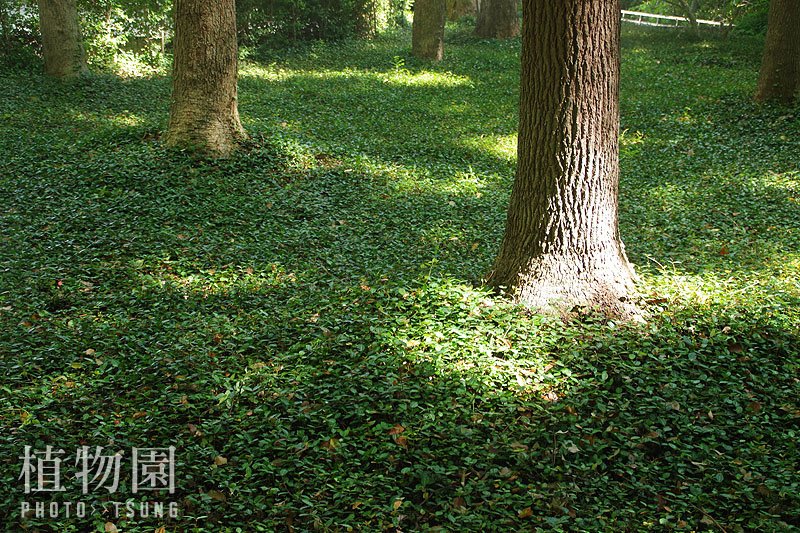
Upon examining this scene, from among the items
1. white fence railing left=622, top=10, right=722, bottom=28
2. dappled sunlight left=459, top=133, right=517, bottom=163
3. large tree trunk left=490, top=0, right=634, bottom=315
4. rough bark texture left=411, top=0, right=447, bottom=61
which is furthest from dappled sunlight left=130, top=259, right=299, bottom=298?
white fence railing left=622, top=10, right=722, bottom=28

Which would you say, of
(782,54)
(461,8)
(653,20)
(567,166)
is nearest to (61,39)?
(567,166)

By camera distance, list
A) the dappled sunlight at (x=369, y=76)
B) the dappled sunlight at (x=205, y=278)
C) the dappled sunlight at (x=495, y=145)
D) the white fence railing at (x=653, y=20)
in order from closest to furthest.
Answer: the dappled sunlight at (x=205, y=278), the dappled sunlight at (x=495, y=145), the dappled sunlight at (x=369, y=76), the white fence railing at (x=653, y=20)

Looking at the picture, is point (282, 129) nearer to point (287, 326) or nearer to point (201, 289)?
point (201, 289)

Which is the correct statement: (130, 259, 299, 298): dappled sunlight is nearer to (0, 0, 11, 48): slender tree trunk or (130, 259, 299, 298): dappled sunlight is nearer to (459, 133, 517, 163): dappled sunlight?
(459, 133, 517, 163): dappled sunlight

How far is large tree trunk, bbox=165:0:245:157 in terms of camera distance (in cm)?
912

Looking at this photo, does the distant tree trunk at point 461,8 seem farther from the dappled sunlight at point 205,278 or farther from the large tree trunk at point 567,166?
the large tree trunk at point 567,166

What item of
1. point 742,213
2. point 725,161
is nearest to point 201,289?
point 742,213

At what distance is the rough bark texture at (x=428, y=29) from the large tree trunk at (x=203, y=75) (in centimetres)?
1002

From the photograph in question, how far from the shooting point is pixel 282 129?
11.3 m

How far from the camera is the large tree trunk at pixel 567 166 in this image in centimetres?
503

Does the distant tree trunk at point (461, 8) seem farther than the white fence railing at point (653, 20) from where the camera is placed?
No

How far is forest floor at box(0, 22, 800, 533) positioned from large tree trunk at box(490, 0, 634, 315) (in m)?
0.31

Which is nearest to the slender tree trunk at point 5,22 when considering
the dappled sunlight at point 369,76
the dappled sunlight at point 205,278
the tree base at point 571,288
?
the dappled sunlight at point 369,76

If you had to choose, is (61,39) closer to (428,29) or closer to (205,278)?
(428,29)
